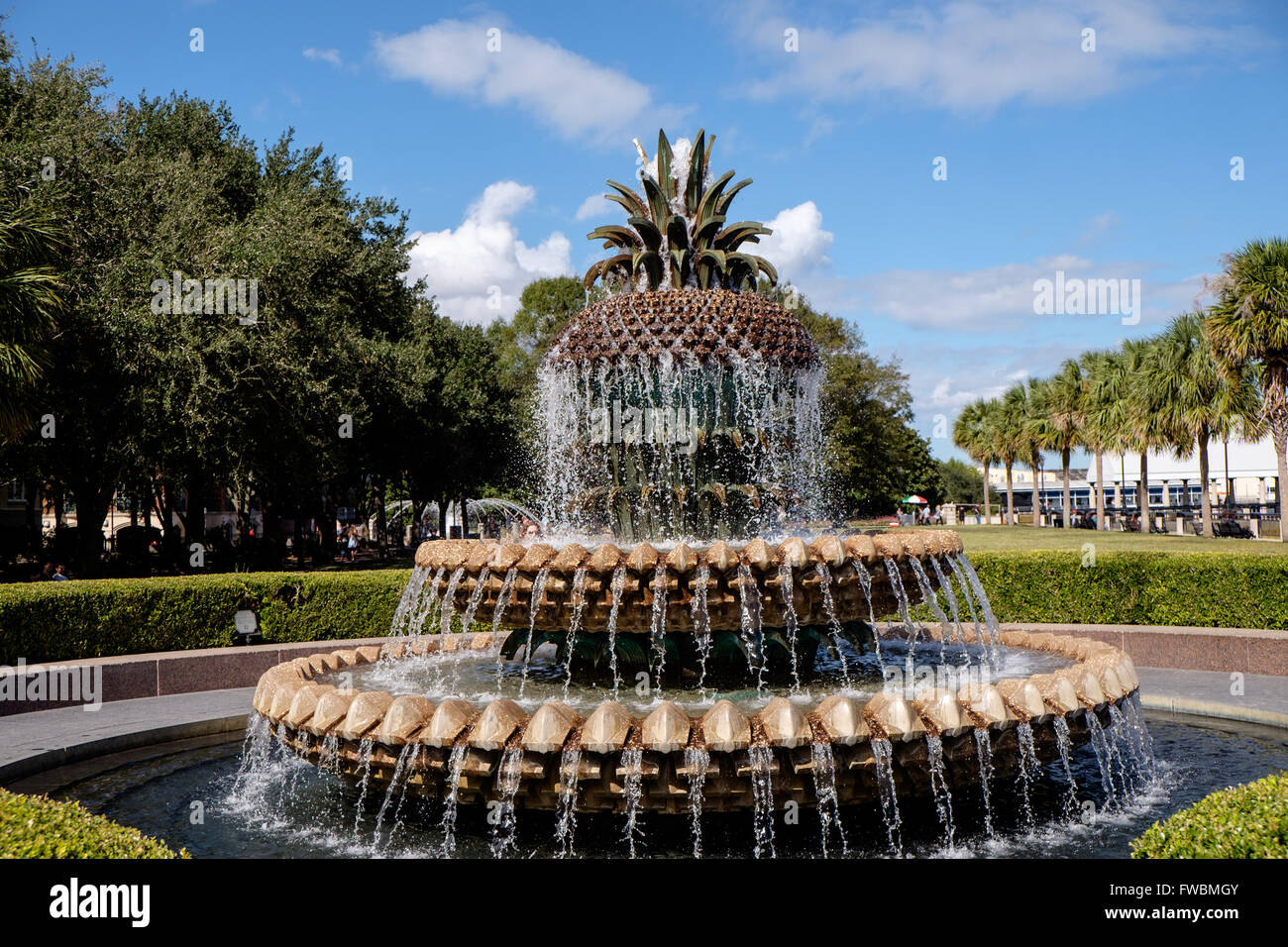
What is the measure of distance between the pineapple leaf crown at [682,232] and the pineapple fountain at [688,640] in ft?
0.07

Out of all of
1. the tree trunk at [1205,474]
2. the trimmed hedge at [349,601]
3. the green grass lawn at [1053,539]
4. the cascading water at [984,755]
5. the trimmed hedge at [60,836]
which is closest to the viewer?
the trimmed hedge at [60,836]

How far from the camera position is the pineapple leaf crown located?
27.2 feet

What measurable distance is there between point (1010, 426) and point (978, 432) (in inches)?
282

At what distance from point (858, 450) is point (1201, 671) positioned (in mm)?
31034

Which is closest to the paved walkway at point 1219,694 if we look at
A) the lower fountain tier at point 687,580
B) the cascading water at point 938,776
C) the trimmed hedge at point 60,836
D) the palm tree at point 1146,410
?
the lower fountain tier at point 687,580

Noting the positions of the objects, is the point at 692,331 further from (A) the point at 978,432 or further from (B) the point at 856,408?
(A) the point at 978,432

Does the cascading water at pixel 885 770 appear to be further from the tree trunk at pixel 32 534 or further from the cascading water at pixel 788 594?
the tree trunk at pixel 32 534

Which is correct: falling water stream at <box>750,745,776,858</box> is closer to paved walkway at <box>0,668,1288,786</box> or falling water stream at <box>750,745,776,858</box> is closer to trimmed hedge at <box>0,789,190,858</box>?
trimmed hedge at <box>0,789,190,858</box>

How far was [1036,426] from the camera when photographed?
53.5 metres

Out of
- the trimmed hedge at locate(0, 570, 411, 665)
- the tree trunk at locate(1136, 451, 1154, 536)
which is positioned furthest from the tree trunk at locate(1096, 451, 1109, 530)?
the trimmed hedge at locate(0, 570, 411, 665)

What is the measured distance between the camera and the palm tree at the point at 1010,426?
188 feet

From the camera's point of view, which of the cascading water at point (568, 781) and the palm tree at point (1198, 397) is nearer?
the cascading water at point (568, 781)

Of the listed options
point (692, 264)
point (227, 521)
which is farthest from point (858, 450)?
point (227, 521)

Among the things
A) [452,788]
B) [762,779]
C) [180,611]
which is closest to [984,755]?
[762,779]
